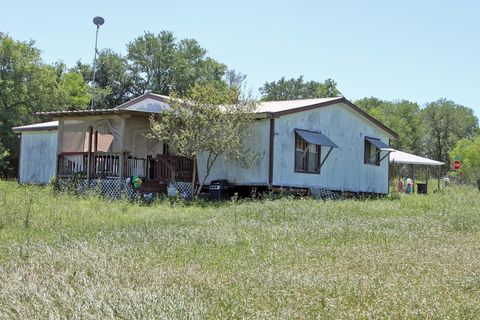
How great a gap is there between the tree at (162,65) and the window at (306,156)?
84.8ft

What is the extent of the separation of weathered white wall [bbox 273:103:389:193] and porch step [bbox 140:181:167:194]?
135 inches

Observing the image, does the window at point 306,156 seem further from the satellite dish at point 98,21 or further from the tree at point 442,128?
the tree at point 442,128

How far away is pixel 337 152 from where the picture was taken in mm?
22719

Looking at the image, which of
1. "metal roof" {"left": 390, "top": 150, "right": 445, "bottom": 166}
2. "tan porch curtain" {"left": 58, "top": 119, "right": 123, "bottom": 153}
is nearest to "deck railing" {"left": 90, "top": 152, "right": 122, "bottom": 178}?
"tan porch curtain" {"left": 58, "top": 119, "right": 123, "bottom": 153}

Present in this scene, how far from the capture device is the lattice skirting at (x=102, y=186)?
61.1ft

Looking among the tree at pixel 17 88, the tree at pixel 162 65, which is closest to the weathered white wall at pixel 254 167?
the tree at pixel 17 88

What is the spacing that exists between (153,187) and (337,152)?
7.29 metres

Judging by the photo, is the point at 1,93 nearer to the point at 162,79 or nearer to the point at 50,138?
the point at 50,138

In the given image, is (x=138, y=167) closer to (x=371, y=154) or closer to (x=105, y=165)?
(x=105, y=165)

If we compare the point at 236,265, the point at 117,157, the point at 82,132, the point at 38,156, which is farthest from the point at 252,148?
the point at 236,265

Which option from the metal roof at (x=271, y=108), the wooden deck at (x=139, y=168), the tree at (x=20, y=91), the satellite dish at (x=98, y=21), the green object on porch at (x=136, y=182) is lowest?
the green object on porch at (x=136, y=182)

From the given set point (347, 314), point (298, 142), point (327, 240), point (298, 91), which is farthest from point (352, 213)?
point (298, 91)

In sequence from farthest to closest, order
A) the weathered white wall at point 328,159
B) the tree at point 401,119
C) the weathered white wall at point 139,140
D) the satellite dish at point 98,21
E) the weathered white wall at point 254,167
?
1. the tree at point 401,119
2. the satellite dish at point 98,21
3. the weathered white wall at point 328,159
4. the weathered white wall at point 254,167
5. the weathered white wall at point 139,140

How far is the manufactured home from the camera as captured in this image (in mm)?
19375
